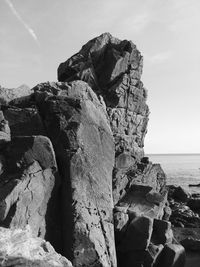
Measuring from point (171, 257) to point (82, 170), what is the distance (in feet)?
30.7

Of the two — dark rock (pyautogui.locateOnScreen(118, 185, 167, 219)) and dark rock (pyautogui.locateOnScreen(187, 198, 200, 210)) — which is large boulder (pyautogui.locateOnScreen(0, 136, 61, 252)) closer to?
dark rock (pyautogui.locateOnScreen(118, 185, 167, 219))

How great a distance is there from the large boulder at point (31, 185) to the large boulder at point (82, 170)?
0.86 meters

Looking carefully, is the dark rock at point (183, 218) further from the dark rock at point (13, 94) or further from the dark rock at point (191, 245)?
the dark rock at point (13, 94)

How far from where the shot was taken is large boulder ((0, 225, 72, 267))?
10383mm

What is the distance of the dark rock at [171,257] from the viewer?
72.7ft

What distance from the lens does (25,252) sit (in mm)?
11133

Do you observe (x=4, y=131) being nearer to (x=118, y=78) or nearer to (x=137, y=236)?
(x=137, y=236)

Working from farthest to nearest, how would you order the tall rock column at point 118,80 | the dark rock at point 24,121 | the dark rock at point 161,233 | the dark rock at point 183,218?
the dark rock at point 183,218
the tall rock column at point 118,80
the dark rock at point 161,233
the dark rock at point 24,121

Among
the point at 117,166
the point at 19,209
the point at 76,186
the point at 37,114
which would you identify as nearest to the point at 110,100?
the point at 117,166

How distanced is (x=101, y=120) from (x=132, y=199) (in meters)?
11.0

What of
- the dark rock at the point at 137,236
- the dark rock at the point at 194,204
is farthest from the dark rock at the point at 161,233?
the dark rock at the point at 194,204

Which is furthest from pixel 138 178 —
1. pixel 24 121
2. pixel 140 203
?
pixel 24 121

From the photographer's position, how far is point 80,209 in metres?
18.7

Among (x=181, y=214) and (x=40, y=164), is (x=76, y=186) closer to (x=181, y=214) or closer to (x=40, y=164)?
(x=40, y=164)
